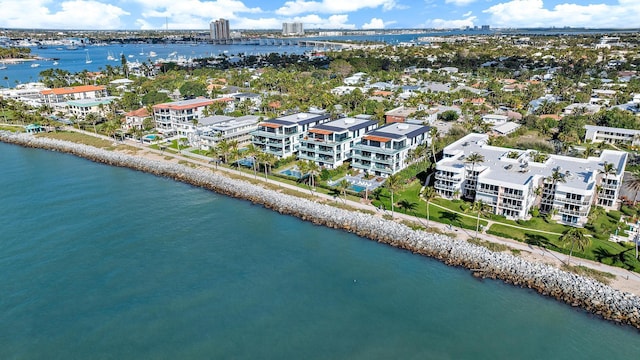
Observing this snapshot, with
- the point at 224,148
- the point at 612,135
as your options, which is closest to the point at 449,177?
the point at 224,148

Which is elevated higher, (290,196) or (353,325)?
(290,196)

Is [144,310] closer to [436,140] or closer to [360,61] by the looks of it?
[436,140]

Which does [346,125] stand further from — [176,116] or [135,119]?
[135,119]

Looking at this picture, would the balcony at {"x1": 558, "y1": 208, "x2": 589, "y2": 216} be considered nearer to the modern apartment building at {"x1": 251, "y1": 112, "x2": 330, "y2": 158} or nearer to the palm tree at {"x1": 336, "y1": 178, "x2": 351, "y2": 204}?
the palm tree at {"x1": 336, "y1": 178, "x2": 351, "y2": 204}

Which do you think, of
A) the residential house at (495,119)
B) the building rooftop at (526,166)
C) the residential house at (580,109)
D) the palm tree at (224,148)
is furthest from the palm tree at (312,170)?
the residential house at (580,109)

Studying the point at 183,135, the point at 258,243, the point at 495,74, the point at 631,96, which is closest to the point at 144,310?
the point at 258,243
